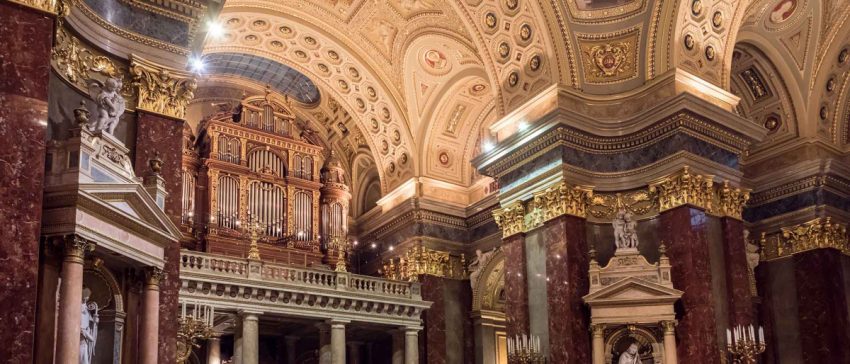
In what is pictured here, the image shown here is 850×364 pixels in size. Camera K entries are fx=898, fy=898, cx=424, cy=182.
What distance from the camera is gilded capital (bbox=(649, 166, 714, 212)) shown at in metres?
16.3

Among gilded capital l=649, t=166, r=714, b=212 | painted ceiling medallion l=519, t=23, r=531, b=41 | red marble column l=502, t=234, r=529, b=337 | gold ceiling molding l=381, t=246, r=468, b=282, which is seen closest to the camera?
gilded capital l=649, t=166, r=714, b=212

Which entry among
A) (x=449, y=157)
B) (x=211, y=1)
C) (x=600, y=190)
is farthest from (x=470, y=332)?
(x=211, y=1)

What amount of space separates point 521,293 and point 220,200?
8251 mm

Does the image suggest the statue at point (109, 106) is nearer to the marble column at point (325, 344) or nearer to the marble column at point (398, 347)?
the marble column at point (325, 344)

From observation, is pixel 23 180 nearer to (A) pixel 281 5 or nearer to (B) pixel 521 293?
(B) pixel 521 293

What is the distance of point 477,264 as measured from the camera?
72.3 feet

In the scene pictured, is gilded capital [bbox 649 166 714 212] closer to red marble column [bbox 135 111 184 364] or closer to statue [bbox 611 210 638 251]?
statue [bbox 611 210 638 251]

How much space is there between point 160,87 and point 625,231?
881cm

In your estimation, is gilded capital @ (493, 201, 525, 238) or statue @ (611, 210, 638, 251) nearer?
statue @ (611, 210, 638, 251)

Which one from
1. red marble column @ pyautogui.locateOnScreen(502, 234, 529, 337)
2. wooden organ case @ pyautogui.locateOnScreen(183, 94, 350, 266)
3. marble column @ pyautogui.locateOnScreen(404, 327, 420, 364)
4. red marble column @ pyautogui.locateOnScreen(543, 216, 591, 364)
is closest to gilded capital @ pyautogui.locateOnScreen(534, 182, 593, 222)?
red marble column @ pyautogui.locateOnScreen(543, 216, 591, 364)

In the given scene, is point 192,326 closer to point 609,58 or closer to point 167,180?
point 167,180

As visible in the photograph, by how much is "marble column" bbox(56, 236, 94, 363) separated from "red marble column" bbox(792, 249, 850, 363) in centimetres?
1540

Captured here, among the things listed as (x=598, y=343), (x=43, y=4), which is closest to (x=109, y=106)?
(x=43, y=4)

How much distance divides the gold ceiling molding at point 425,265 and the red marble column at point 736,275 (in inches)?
290
